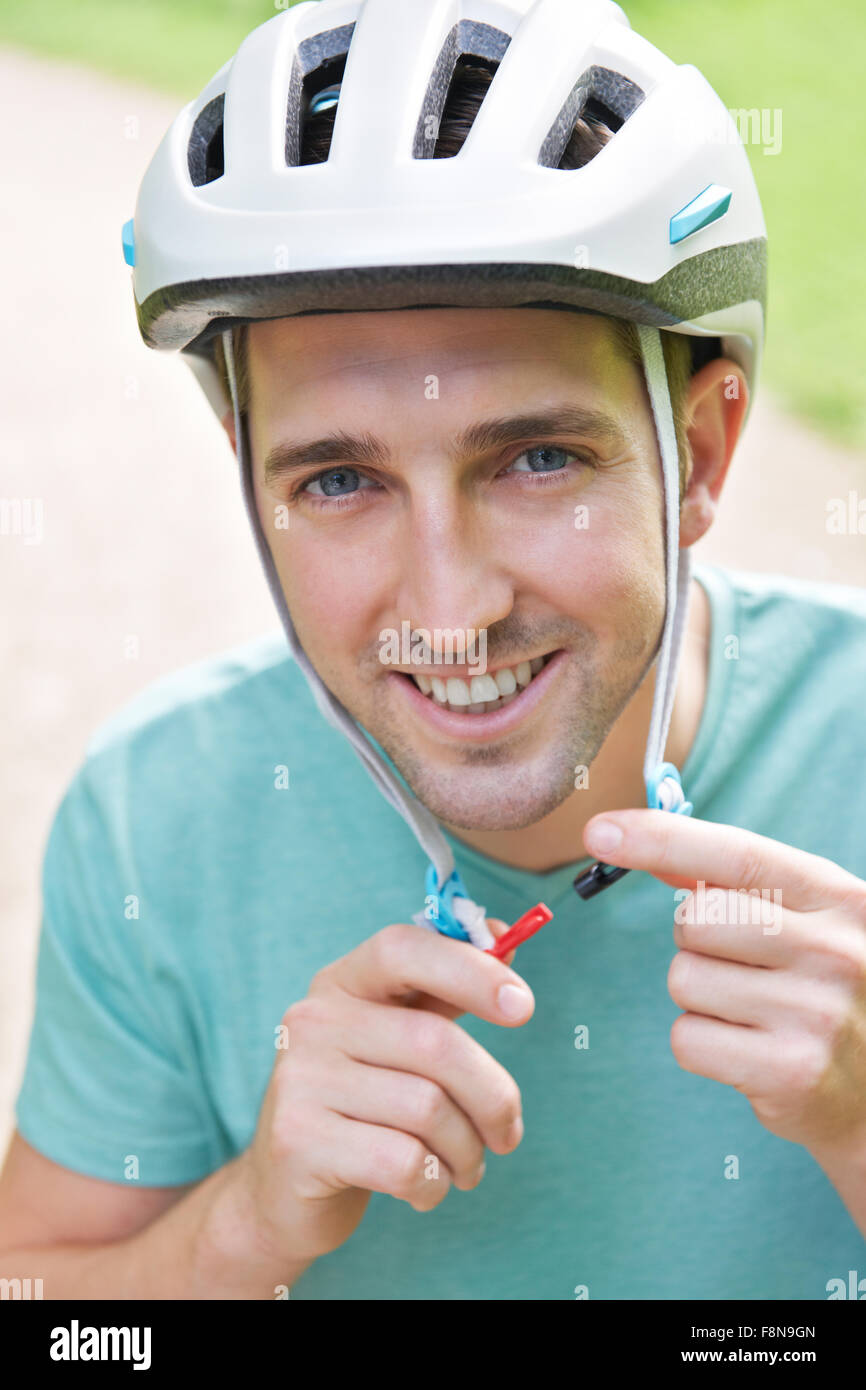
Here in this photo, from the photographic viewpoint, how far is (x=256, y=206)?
1.43m

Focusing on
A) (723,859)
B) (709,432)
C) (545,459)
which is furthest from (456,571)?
(709,432)

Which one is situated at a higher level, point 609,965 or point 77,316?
point 77,316

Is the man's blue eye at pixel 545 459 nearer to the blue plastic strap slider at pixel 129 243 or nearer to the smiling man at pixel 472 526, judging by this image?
the smiling man at pixel 472 526

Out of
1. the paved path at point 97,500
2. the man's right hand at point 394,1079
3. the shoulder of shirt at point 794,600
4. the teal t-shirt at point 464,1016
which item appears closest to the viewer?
the man's right hand at point 394,1079

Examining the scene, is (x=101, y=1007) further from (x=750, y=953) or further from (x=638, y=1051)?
(x=750, y=953)

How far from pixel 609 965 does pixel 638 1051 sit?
0.12 meters

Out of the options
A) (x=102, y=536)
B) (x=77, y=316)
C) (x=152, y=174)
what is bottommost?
(x=152, y=174)

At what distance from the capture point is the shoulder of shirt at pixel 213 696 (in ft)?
6.55

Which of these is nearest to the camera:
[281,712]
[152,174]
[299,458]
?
[299,458]

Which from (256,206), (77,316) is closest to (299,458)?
(256,206)

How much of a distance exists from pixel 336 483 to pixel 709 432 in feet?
1.69

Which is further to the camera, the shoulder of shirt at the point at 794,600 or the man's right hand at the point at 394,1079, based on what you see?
the shoulder of shirt at the point at 794,600

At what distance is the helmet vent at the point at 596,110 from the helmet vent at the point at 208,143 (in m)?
0.41

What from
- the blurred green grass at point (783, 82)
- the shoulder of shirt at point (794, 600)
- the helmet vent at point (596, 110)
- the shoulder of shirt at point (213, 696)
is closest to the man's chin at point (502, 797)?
the shoulder of shirt at point (213, 696)
